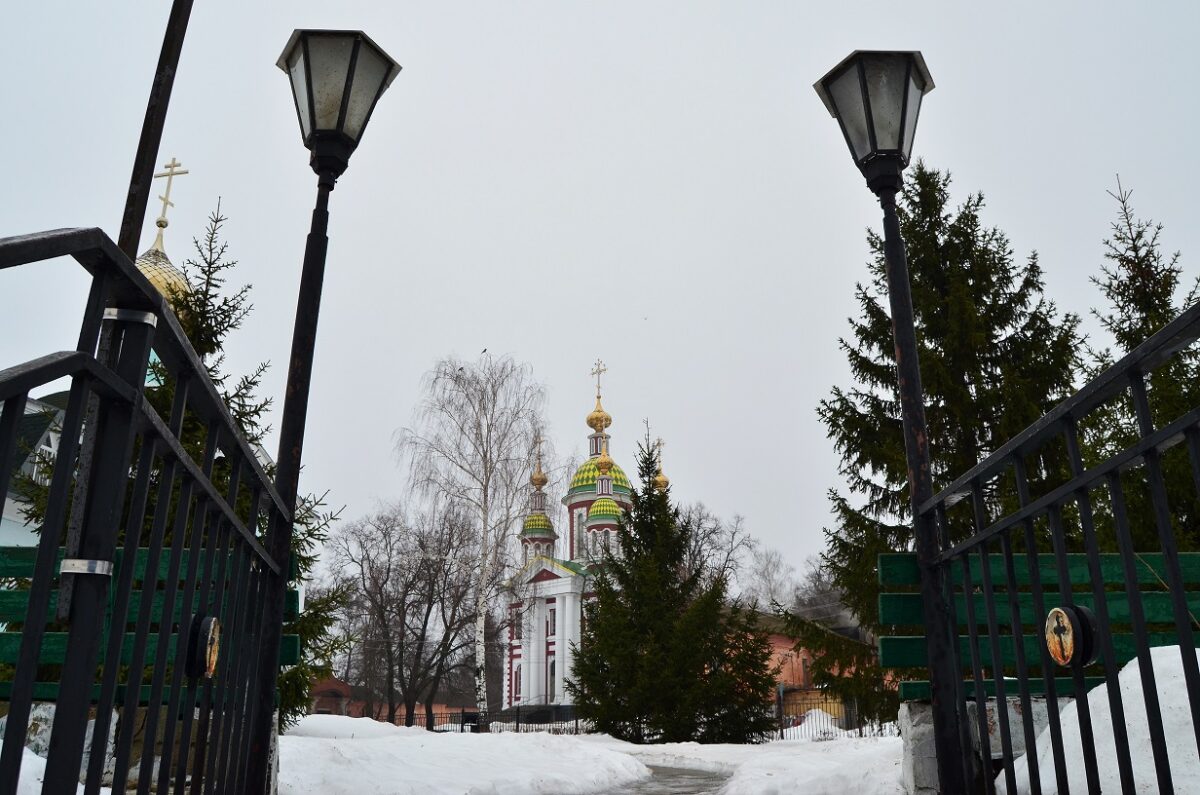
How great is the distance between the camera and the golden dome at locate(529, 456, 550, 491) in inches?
1037

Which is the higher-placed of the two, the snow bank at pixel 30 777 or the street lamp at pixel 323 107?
the street lamp at pixel 323 107

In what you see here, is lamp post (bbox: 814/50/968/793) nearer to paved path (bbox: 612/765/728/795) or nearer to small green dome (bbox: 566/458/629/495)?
Result: paved path (bbox: 612/765/728/795)

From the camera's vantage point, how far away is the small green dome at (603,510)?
1915 inches

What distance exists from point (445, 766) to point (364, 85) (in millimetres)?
6121

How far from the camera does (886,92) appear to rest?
4.43 m

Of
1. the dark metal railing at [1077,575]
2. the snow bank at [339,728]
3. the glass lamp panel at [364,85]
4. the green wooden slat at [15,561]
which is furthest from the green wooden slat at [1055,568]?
the snow bank at [339,728]

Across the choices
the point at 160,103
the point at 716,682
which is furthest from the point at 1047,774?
the point at 716,682

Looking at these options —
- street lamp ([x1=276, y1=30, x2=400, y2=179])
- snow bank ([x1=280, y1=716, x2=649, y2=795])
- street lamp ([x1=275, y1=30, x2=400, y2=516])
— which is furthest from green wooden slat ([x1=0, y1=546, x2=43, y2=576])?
snow bank ([x1=280, y1=716, x2=649, y2=795])

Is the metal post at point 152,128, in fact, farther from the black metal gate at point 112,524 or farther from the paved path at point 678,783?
the paved path at point 678,783

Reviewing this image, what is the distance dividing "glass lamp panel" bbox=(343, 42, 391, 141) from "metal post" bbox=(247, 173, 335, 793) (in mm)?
276

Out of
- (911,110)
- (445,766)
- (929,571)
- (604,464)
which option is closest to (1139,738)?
(929,571)

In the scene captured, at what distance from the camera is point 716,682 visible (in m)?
17.5

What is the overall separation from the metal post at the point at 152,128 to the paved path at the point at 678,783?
627 centimetres

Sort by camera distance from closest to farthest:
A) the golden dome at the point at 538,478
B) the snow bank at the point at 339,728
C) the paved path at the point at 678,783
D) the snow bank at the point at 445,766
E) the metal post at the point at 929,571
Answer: the metal post at the point at 929,571, the snow bank at the point at 445,766, the paved path at the point at 678,783, the snow bank at the point at 339,728, the golden dome at the point at 538,478
